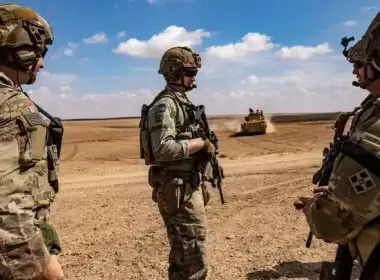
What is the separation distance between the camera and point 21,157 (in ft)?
6.88

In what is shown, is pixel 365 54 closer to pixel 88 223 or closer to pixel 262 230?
pixel 262 230

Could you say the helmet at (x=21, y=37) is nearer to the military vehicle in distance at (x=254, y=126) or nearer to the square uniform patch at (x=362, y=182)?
the square uniform patch at (x=362, y=182)

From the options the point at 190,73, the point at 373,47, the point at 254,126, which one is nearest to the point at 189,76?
the point at 190,73

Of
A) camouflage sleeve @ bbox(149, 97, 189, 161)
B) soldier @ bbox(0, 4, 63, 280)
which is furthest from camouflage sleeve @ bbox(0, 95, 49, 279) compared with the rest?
camouflage sleeve @ bbox(149, 97, 189, 161)

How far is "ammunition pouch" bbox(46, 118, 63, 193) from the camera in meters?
2.66

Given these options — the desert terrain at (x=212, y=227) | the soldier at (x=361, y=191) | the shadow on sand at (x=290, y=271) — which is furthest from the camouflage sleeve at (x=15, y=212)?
the shadow on sand at (x=290, y=271)

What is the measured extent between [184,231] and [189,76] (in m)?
1.40

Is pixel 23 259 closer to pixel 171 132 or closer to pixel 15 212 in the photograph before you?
pixel 15 212

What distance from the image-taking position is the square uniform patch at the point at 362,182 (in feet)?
6.23

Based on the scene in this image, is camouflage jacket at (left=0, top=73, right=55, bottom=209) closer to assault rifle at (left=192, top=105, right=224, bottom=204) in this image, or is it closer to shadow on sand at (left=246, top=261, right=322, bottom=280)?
assault rifle at (left=192, top=105, right=224, bottom=204)

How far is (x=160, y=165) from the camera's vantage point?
3896 millimetres

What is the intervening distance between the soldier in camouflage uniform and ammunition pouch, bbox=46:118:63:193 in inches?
40.9

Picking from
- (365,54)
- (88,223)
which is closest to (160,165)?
(365,54)

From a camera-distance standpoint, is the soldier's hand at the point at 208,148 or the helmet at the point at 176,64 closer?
the soldier's hand at the point at 208,148
